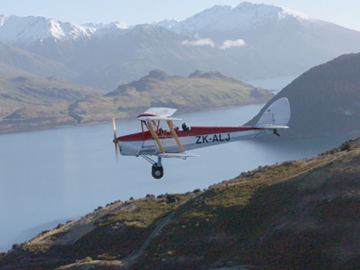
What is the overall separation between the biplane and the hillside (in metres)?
6.24

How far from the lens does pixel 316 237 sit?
31734 mm

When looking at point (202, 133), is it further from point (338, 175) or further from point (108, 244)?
point (108, 244)

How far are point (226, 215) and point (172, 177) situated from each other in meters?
115

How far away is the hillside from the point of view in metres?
31.4

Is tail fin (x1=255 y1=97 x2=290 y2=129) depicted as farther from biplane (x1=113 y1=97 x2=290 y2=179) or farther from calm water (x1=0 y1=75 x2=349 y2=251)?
calm water (x1=0 y1=75 x2=349 y2=251)

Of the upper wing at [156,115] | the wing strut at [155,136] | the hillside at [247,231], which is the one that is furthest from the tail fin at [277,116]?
the wing strut at [155,136]

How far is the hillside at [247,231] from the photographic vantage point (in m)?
31.4

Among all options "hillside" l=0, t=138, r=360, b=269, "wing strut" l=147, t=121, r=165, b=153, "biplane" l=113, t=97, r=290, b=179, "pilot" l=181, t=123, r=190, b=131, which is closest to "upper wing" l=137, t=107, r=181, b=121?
"biplane" l=113, t=97, r=290, b=179

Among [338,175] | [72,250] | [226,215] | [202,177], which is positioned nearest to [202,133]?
[226,215]

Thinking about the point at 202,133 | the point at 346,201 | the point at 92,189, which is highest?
the point at 202,133

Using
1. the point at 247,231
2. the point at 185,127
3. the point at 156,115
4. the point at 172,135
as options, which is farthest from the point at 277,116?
the point at 156,115

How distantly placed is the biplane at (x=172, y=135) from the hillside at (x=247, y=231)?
624cm

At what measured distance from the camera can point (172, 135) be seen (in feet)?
129

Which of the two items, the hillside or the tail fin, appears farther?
the tail fin
